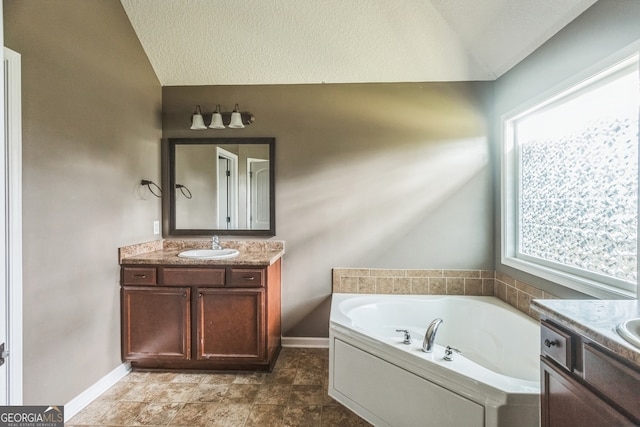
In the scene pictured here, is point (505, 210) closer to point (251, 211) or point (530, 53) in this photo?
point (530, 53)

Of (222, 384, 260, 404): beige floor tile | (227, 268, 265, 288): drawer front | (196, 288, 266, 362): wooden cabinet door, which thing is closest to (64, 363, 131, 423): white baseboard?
(196, 288, 266, 362): wooden cabinet door

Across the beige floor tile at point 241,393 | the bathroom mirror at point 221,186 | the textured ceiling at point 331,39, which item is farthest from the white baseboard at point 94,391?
the textured ceiling at point 331,39

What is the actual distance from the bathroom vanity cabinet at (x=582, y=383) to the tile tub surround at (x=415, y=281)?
1.52m

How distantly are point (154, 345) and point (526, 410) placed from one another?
2309 millimetres

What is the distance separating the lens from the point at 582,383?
0.95 metres

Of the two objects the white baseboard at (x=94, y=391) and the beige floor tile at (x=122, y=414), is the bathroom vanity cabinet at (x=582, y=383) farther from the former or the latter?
the white baseboard at (x=94, y=391)

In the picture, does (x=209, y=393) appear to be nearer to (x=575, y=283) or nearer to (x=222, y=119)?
(x=222, y=119)

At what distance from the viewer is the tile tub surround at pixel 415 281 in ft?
8.60

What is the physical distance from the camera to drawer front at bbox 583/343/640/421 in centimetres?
80

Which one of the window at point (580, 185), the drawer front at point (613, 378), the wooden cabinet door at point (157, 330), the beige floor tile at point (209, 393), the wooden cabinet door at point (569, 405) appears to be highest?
the window at point (580, 185)

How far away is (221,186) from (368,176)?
1.34 metres

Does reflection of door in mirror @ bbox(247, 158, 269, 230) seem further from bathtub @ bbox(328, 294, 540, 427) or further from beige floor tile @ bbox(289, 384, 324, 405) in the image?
beige floor tile @ bbox(289, 384, 324, 405)

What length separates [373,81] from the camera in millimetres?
2678

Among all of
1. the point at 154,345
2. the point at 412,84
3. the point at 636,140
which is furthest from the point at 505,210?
the point at 154,345
